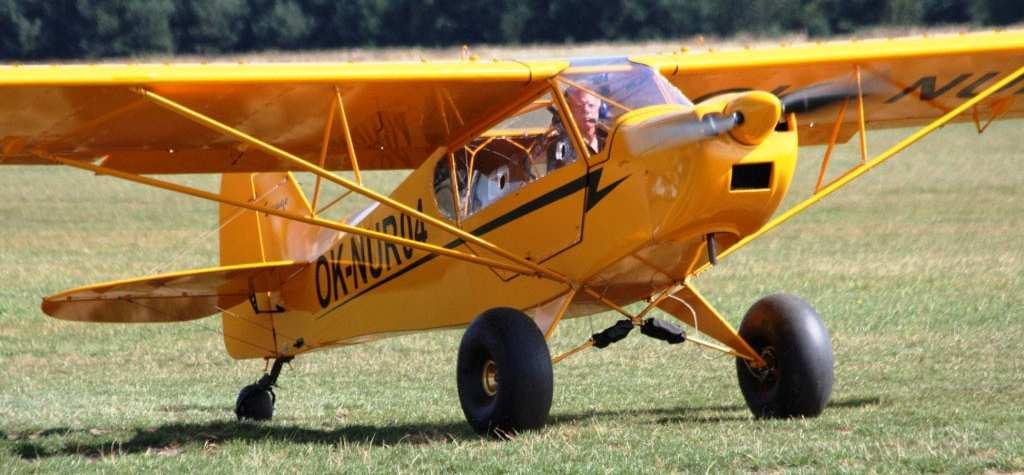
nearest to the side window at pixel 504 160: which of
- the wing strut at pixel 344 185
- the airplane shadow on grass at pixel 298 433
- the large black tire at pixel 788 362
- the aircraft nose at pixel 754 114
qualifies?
the wing strut at pixel 344 185

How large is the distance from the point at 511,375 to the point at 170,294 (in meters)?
3.60

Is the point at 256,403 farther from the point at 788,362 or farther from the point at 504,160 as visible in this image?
the point at 788,362

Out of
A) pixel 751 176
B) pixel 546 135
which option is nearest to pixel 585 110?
pixel 546 135

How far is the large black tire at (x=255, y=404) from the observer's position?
12.3 meters

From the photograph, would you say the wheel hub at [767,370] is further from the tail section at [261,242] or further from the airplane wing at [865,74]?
the tail section at [261,242]

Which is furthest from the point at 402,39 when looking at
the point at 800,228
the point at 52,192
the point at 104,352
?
the point at 104,352

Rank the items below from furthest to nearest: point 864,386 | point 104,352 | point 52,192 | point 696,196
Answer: point 52,192
point 104,352
point 864,386
point 696,196

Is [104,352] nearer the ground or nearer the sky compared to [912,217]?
nearer the sky

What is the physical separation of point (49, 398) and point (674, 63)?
616 centimetres

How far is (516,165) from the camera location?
10.3 meters

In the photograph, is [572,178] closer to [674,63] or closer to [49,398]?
[674,63]

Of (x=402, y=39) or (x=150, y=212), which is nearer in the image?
(x=150, y=212)

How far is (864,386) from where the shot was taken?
40.6ft

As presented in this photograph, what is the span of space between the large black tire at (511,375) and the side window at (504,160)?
101 centimetres
